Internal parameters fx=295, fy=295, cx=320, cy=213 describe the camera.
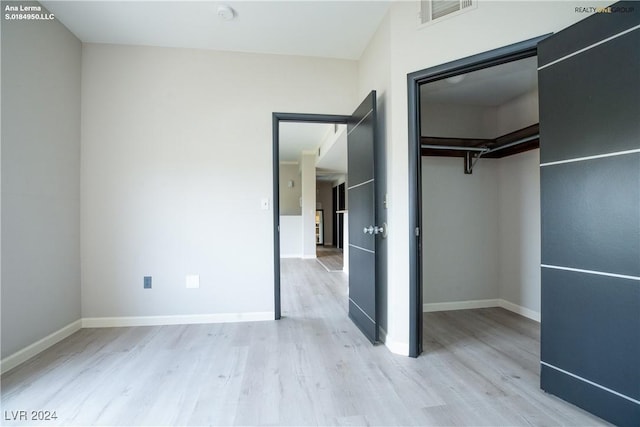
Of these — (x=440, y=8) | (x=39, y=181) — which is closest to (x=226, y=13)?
(x=440, y=8)

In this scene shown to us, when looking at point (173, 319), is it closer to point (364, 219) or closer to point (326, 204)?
point (364, 219)

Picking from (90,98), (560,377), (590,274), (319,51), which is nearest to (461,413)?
(560,377)

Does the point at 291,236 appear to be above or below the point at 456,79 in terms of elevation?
below

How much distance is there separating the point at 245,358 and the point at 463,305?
2446 mm

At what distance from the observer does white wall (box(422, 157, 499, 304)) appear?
325 cm

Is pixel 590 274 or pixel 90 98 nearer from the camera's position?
pixel 590 274

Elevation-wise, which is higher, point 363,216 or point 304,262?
point 363,216

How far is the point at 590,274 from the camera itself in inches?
57.6

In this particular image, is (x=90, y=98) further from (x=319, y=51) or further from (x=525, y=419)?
(x=525, y=419)

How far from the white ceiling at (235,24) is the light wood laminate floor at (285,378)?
2645mm

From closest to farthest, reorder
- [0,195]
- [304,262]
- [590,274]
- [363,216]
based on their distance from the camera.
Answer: [590,274] < [0,195] < [363,216] < [304,262]

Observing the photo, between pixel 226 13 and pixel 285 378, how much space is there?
2700 mm

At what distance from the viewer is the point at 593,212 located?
1.45 meters

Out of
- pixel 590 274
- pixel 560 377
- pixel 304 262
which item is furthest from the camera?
pixel 304 262
